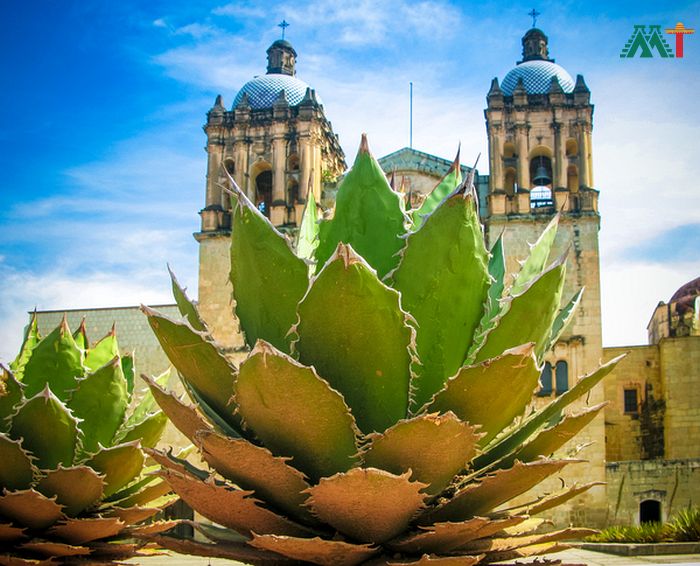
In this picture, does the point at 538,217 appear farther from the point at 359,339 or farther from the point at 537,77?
the point at 359,339

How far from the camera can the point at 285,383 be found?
1.14 meters

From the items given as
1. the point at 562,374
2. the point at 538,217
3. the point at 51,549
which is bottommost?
the point at 51,549

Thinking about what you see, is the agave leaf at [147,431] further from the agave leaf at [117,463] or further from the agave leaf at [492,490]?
the agave leaf at [492,490]

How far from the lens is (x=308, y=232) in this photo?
1741 millimetres

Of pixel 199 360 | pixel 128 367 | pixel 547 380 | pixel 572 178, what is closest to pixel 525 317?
pixel 199 360

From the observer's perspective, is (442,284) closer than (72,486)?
Yes

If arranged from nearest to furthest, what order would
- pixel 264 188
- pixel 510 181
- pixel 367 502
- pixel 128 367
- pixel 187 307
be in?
pixel 367 502
pixel 187 307
pixel 128 367
pixel 510 181
pixel 264 188

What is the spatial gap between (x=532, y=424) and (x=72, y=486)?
1.01 metres

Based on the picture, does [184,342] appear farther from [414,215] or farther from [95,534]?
[95,534]

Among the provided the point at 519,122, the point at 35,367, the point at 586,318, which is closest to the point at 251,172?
the point at 519,122

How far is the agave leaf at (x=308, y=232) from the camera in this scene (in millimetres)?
1673

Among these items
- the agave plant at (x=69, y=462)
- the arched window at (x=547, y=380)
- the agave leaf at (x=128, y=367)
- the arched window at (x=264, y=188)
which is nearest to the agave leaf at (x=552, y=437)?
the agave plant at (x=69, y=462)

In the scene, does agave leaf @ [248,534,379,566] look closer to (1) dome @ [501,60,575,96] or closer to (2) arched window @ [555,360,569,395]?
(2) arched window @ [555,360,569,395]

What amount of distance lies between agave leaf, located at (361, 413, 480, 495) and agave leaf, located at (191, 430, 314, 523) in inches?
4.5
